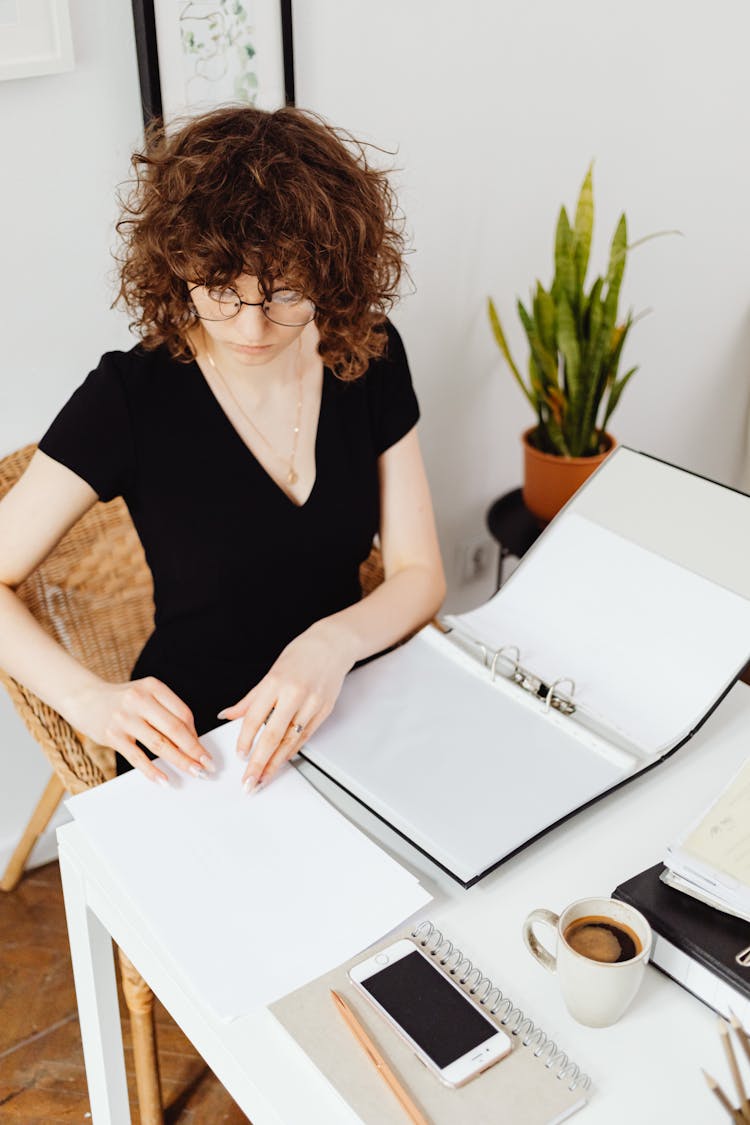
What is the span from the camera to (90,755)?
158 cm

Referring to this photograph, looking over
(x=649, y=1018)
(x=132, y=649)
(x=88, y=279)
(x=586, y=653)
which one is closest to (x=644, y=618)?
(x=586, y=653)

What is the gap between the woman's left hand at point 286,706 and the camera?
127cm

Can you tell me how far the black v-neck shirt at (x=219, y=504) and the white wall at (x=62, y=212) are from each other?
1.18 feet

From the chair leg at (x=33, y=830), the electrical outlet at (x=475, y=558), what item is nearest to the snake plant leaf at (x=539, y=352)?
the electrical outlet at (x=475, y=558)

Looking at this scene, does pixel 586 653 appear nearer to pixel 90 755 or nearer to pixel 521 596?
pixel 521 596

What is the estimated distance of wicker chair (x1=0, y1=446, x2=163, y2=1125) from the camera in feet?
5.44

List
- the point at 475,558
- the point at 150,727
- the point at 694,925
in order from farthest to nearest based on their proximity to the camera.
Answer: the point at 475,558, the point at 150,727, the point at 694,925

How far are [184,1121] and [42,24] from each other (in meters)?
1.66

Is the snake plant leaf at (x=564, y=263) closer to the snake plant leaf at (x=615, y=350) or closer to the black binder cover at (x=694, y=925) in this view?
the snake plant leaf at (x=615, y=350)

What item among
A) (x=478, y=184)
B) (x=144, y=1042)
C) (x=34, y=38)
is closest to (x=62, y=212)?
(x=34, y=38)

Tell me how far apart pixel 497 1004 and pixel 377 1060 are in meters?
0.12

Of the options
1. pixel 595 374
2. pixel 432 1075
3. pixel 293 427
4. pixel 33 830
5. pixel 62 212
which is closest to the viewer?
pixel 432 1075

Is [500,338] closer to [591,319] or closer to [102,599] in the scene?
[591,319]

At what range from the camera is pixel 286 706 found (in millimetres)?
1304
